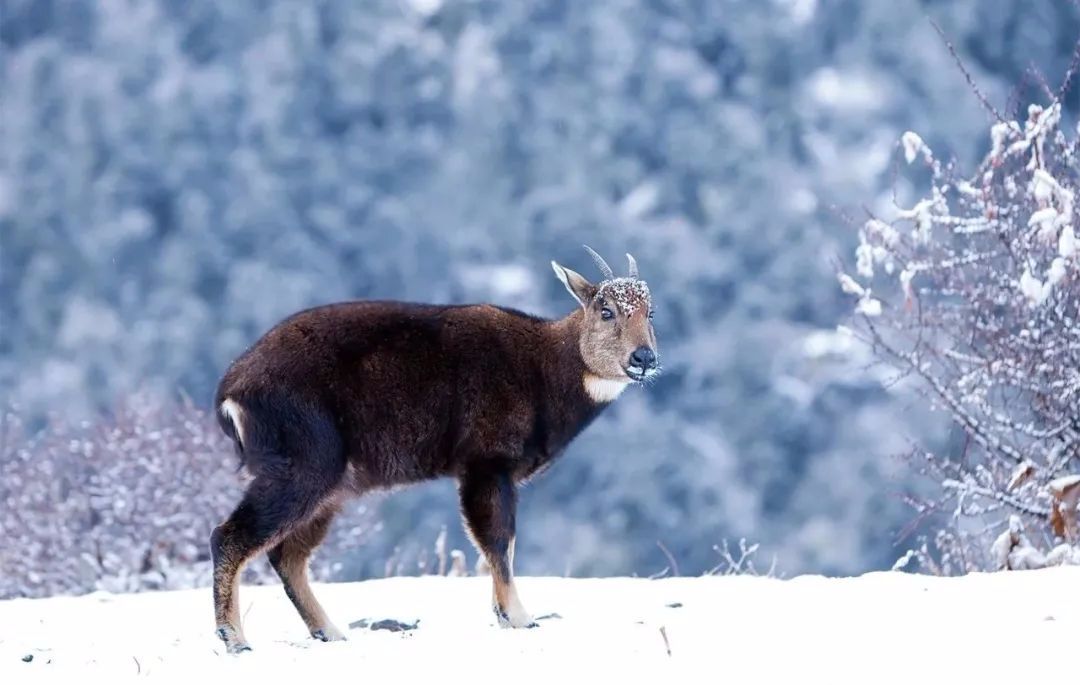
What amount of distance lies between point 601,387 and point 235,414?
2261 mm

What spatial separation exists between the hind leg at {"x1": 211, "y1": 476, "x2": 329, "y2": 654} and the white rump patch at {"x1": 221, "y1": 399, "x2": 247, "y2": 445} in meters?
0.28

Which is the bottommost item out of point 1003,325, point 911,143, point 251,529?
point 251,529

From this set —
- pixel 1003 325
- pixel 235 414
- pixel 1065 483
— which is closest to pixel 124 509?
pixel 1003 325

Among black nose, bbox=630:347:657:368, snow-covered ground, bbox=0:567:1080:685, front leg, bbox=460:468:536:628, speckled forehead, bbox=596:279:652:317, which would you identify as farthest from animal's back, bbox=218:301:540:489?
snow-covered ground, bbox=0:567:1080:685

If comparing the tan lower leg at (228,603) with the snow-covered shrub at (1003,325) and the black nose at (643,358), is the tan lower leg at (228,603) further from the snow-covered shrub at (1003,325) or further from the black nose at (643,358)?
the snow-covered shrub at (1003,325)

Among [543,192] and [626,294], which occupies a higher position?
[626,294]

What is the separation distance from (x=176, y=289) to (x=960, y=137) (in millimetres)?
32022

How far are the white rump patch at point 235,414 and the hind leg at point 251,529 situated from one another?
0.28 meters

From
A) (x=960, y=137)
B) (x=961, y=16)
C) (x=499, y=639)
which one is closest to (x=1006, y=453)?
(x=499, y=639)

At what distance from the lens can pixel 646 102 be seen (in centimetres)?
7619

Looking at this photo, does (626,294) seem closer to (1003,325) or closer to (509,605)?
(509,605)

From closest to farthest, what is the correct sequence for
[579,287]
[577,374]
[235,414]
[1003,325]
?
1. [235,414]
2. [577,374]
3. [579,287]
4. [1003,325]

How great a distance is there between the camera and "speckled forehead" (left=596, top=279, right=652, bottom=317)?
9367mm

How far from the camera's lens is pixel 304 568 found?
8617 mm
